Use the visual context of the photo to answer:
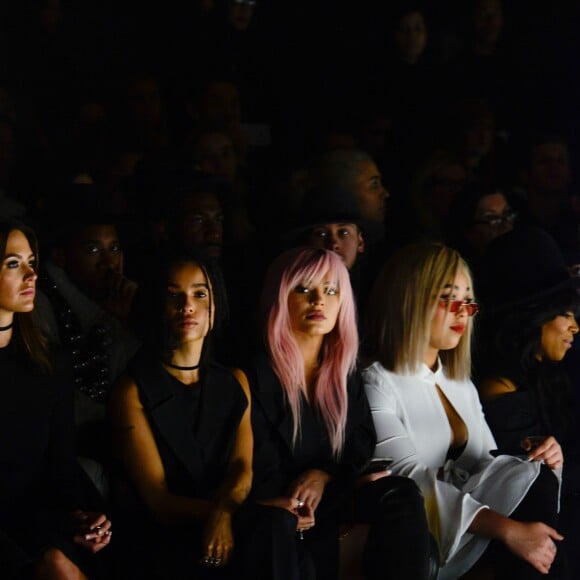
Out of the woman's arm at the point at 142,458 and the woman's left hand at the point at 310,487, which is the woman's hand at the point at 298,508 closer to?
the woman's left hand at the point at 310,487

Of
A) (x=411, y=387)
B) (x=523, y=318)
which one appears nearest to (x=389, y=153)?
(x=523, y=318)

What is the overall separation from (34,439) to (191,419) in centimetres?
38

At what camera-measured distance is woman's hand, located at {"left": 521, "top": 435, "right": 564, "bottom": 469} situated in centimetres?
282

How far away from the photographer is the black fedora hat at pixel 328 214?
3229 millimetres

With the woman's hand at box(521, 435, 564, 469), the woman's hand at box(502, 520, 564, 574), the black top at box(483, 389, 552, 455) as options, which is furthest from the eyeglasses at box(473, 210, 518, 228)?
the woman's hand at box(502, 520, 564, 574)

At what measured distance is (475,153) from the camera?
4184 millimetres

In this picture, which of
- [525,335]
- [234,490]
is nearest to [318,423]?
[234,490]

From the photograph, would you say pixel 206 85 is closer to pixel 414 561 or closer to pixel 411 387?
pixel 411 387

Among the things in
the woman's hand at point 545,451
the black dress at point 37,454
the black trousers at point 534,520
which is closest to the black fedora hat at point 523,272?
the woman's hand at point 545,451

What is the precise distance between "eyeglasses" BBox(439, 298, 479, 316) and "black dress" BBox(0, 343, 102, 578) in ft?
3.58

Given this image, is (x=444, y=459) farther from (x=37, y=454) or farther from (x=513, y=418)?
(x=37, y=454)

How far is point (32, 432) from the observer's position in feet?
7.82

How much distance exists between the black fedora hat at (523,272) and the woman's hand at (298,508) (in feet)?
3.46

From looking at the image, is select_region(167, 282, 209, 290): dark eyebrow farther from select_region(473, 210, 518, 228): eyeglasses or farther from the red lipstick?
select_region(473, 210, 518, 228): eyeglasses
